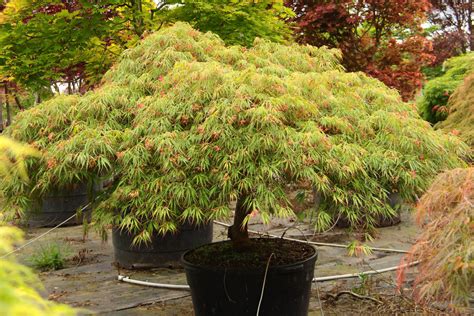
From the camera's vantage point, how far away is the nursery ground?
15.2 ft

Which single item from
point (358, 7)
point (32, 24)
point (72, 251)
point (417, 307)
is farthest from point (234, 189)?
point (358, 7)

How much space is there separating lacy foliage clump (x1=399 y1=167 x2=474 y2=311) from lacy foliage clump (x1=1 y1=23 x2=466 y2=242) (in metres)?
0.51

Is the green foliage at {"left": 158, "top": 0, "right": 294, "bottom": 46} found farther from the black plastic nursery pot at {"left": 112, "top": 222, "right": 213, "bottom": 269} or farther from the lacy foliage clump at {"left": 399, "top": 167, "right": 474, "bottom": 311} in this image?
the lacy foliage clump at {"left": 399, "top": 167, "right": 474, "bottom": 311}

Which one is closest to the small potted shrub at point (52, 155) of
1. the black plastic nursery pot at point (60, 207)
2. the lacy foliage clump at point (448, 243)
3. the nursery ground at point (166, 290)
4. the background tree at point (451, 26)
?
the nursery ground at point (166, 290)

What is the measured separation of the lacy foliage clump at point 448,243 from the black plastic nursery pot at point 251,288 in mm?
1186

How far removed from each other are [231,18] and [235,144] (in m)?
3.98

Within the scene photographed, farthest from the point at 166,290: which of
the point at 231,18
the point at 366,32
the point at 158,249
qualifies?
the point at 366,32

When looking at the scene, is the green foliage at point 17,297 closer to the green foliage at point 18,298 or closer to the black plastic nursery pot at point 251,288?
the green foliage at point 18,298

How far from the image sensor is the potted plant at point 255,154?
2996mm

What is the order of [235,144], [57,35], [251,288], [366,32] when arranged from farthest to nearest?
[366,32] → [57,35] → [251,288] → [235,144]

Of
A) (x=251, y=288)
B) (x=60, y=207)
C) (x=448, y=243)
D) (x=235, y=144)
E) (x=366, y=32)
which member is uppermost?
(x=366, y=32)

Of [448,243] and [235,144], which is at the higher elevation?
[235,144]

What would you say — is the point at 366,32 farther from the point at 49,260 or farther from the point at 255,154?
the point at 255,154

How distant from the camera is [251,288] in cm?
376
